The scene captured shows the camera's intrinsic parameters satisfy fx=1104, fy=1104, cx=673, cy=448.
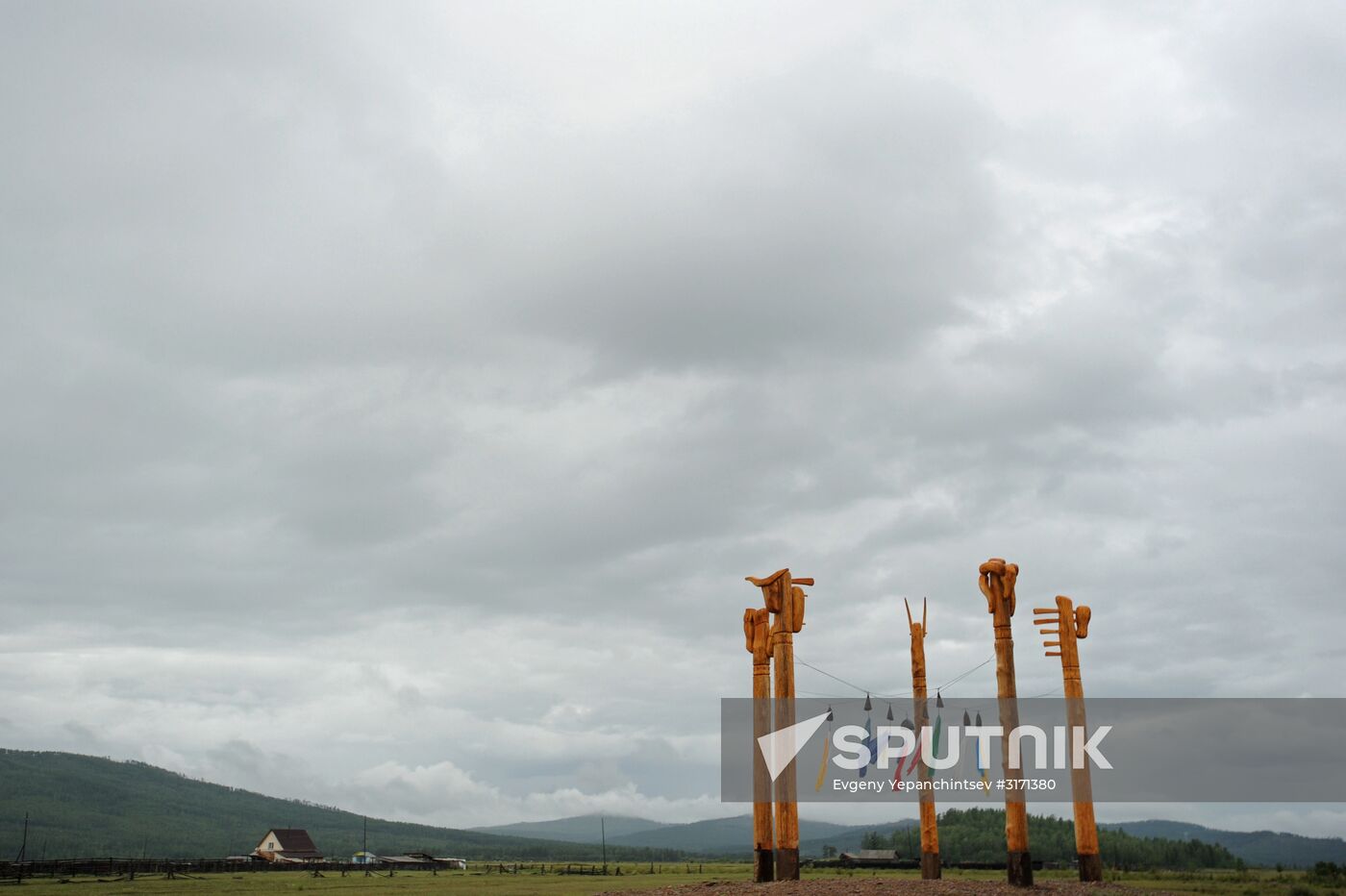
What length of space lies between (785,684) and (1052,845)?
2529 inches

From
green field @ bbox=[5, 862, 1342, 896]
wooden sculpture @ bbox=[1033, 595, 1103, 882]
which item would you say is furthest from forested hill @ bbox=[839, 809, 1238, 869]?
wooden sculpture @ bbox=[1033, 595, 1103, 882]

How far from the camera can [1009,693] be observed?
25.1m

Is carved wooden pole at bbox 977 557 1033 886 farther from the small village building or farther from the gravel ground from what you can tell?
the small village building

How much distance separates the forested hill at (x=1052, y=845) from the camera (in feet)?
220

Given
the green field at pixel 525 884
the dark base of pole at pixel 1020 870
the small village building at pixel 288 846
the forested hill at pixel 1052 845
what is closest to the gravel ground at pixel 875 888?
the dark base of pole at pixel 1020 870

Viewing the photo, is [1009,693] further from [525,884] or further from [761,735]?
[525,884]

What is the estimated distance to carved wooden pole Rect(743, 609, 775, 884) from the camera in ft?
80.6

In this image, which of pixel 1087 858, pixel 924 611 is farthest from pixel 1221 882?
pixel 924 611

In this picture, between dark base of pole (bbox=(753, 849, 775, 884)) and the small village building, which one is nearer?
dark base of pole (bbox=(753, 849, 775, 884))

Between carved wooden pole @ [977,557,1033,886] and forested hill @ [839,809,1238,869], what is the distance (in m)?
38.9

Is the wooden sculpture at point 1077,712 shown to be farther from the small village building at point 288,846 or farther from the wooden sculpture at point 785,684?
the small village building at point 288,846

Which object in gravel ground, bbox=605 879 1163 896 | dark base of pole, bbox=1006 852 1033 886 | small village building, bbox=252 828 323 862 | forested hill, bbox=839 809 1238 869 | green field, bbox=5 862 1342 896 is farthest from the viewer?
small village building, bbox=252 828 323 862

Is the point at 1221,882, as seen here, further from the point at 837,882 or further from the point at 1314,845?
the point at 1314,845

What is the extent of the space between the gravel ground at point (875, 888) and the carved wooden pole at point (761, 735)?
40.8 inches
